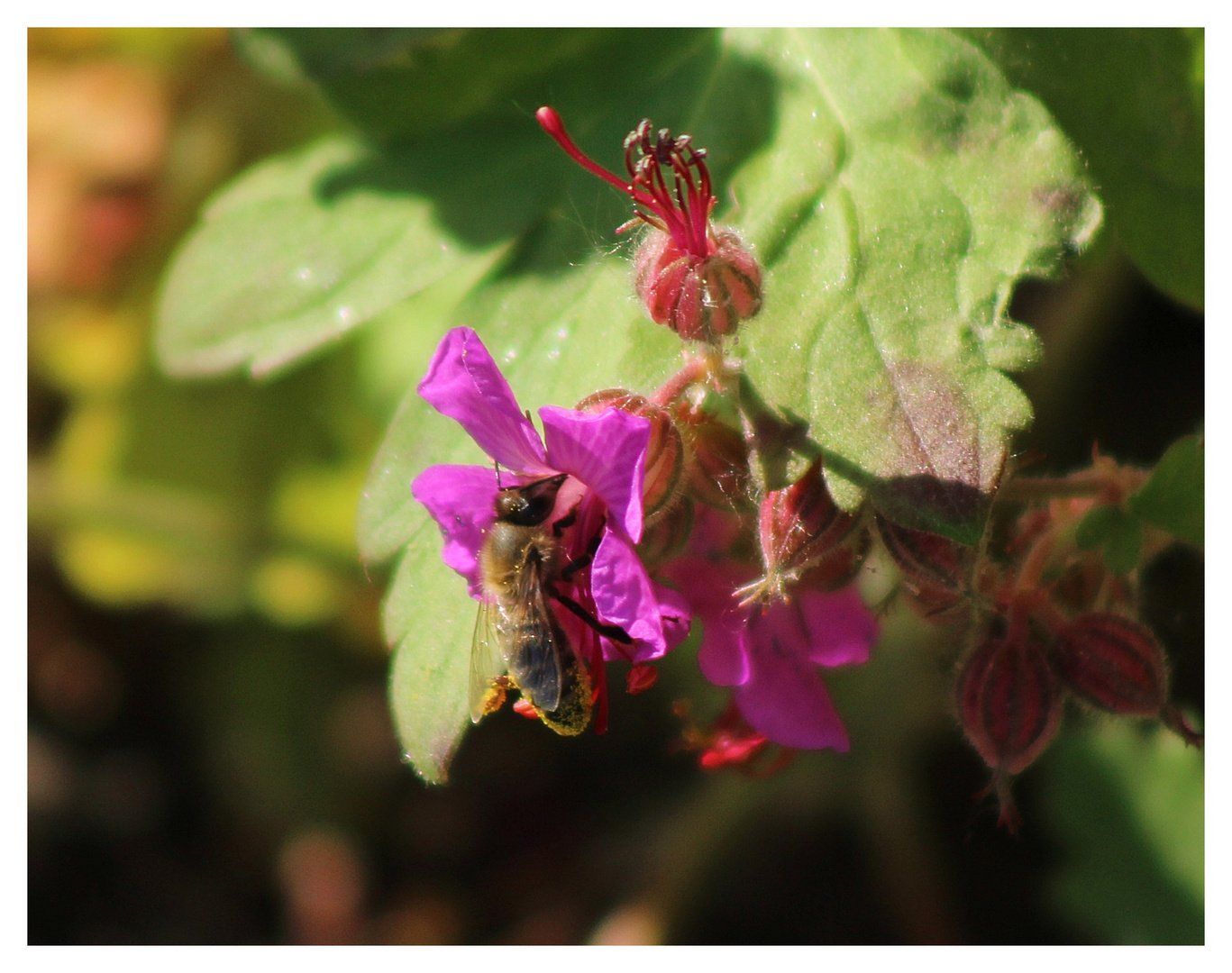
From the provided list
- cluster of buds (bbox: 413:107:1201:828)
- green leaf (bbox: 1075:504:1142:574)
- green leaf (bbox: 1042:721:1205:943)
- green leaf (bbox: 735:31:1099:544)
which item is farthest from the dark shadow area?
green leaf (bbox: 735:31:1099:544)

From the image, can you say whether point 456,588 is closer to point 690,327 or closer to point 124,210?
point 690,327

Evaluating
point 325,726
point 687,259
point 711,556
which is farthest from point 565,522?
point 325,726

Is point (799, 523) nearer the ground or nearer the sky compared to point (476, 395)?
nearer the ground

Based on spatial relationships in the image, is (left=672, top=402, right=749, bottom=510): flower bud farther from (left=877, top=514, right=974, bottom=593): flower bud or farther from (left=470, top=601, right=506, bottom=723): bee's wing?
(left=470, top=601, right=506, bottom=723): bee's wing

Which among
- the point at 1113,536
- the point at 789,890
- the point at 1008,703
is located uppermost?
the point at 1113,536

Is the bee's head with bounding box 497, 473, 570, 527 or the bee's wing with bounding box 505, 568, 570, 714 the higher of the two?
the bee's head with bounding box 497, 473, 570, 527

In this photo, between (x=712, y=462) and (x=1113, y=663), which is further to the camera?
(x=1113, y=663)

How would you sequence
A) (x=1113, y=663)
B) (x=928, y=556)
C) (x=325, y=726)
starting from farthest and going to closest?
1. (x=325, y=726)
2. (x=1113, y=663)
3. (x=928, y=556)

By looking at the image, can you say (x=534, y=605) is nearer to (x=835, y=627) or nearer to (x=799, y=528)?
(x=799, y=528)
